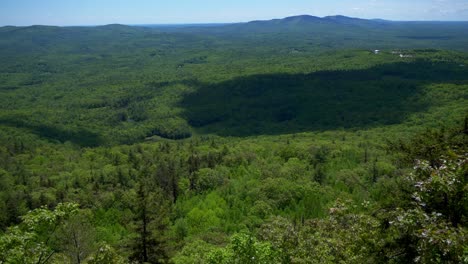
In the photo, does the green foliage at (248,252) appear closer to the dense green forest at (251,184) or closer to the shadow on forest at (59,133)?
the dense green forest at (251,184)

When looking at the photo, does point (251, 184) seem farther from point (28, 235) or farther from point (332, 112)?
point (332, 112)

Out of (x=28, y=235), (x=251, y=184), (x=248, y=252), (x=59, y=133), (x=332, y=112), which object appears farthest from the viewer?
(x=332, y=112)

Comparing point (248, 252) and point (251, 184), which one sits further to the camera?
point (251, 184)

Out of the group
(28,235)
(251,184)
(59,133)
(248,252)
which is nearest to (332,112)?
(251,184)

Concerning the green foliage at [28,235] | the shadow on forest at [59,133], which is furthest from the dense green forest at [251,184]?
the shadow on forest at [59,133]

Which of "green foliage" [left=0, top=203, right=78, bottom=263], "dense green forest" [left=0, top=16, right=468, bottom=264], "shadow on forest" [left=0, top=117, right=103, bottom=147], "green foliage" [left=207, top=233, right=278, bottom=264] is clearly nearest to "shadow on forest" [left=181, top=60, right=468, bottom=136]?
"dense green forest" [left=0, top=16, right=468, bottom=264]

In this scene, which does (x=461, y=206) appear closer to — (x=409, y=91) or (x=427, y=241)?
(x=427, y=241)

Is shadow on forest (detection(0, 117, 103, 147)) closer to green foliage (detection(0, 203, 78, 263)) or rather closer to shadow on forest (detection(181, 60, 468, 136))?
shadow on forest (detection(181, 60, 468, 136))

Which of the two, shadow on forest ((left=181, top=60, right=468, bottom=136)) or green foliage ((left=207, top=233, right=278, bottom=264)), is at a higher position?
green foliage ((left=207, top=233, right=278, bottom=264))
